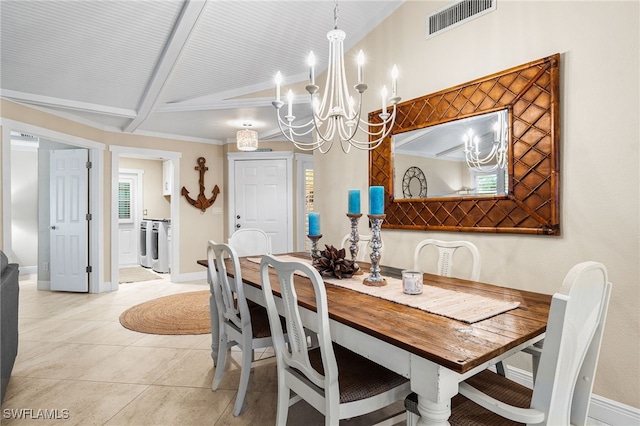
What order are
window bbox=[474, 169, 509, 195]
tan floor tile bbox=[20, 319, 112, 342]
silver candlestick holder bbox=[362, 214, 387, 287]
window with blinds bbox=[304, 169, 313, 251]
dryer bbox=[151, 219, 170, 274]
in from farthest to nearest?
dryer bbox=[151, 219, 170, 274]
window with blinds bbox=[304, 169, 313, 251]
tan floor tile bbox=[20, 319, 112, 342]
window bbox=[474, 169, 509, 195]
silver candlestick holder bbox=[362, 214, 387, 287]

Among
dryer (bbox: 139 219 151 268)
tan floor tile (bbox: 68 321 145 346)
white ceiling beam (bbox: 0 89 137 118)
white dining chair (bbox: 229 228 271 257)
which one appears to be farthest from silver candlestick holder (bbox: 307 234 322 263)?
dryer (bbox: 139 219 151 268)

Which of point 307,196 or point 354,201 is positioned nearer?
point 354,201

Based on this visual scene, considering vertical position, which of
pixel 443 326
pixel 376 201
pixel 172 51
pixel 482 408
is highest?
pixel 172 51

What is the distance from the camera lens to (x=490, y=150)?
2.28 metres

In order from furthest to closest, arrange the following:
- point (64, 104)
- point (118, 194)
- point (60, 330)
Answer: point (118, 194) → point (64, 104) → point (60, 330)

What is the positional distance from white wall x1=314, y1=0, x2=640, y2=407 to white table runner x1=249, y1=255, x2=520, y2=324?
0.81m

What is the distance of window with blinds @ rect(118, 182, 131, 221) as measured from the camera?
7.00 meters

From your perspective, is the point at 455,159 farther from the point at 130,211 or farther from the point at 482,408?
the point at 130,211

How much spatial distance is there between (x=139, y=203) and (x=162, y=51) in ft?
16.3

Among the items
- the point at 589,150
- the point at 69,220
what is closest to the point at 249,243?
the point at 589,150

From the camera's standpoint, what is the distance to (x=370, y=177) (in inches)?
123

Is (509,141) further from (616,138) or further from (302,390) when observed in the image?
(302,390)

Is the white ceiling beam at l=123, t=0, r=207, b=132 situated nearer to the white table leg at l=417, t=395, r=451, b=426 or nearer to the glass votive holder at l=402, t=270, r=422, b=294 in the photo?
the glass votive holder at l=402, t=270, r=422, b=294

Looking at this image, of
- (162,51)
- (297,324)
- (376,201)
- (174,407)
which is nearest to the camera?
(297,324)
